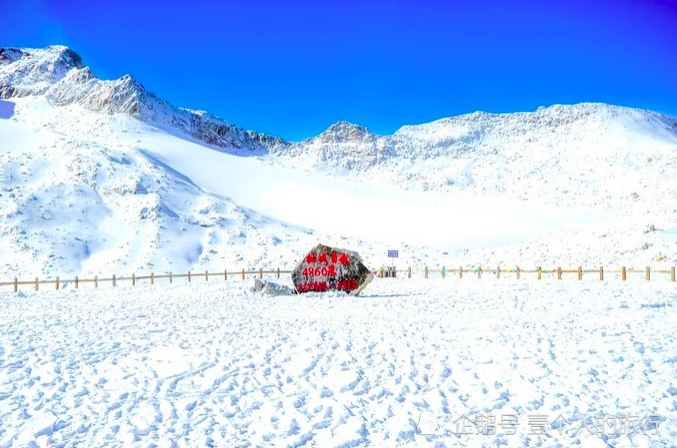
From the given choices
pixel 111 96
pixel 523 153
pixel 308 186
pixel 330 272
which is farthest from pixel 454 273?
pixel 111 96

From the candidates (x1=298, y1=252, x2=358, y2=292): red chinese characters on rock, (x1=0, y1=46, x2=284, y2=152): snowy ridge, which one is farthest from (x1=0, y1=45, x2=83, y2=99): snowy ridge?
(x1=298, y1=252, x2=358, y2=292): red chinese characters on rock

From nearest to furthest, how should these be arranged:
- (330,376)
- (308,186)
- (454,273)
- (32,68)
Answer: (330,376) < (454,273) < (308,186) < (32,68)

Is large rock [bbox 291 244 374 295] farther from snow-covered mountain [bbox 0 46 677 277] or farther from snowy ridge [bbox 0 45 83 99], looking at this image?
snowy ridge [bbox 0 45 83 99]

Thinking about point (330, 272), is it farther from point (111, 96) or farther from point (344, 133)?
point (111, 96)

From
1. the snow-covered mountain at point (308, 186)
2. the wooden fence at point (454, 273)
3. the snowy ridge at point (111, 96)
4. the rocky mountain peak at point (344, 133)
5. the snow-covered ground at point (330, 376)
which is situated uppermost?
the snowy ridge at point (111, 96)

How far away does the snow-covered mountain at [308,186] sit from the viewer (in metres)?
45.0

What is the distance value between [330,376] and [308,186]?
7358 cm

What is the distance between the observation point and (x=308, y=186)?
3187 inches

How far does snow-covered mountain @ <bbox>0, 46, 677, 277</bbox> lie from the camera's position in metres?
45.0

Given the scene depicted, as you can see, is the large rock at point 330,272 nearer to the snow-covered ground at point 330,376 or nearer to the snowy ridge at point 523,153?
the snow-covered ground at point 330,376

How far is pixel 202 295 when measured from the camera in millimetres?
22609

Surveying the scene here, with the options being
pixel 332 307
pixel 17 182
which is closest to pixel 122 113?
pixel 17 182

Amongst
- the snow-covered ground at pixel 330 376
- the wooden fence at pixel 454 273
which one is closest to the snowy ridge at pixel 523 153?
the wooden fence at pixel 454 273

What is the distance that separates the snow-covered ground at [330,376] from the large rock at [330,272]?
22.8ft
